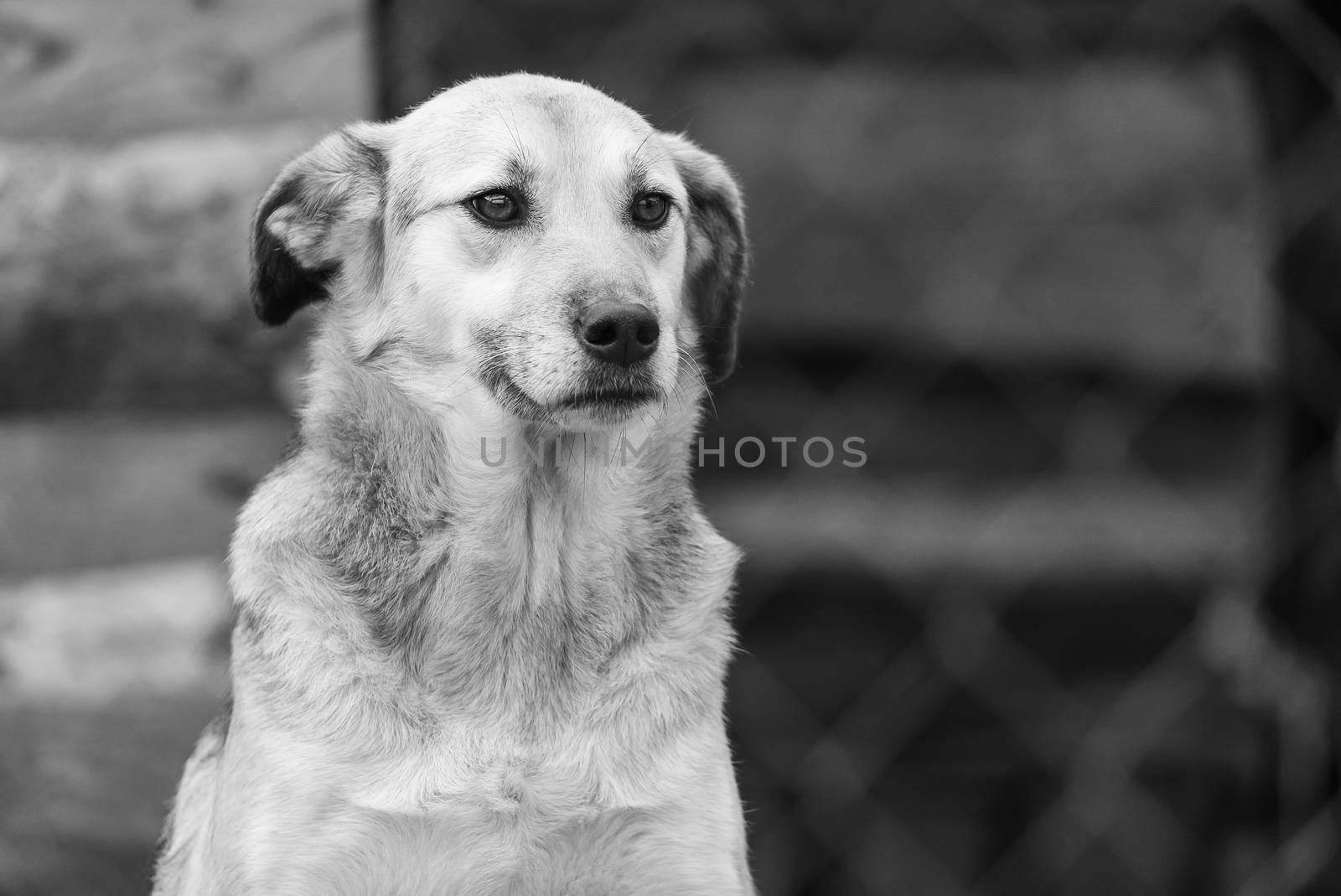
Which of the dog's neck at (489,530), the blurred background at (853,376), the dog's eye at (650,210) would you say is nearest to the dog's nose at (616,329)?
the dog's neck at (489,530)

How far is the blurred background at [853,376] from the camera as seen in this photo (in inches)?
141

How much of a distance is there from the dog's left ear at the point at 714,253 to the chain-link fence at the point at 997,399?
63cm

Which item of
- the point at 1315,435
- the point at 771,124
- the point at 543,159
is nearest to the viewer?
the point at 543,159

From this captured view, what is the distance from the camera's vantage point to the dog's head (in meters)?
2.33

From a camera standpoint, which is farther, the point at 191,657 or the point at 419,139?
the point at 191,657

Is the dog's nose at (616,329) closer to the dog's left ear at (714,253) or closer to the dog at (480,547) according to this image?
the dog at (480,547)

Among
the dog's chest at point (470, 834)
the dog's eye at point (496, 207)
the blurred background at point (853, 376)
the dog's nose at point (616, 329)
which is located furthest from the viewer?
the blurred background at point (853, 376)

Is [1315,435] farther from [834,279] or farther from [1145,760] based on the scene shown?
[834,279]

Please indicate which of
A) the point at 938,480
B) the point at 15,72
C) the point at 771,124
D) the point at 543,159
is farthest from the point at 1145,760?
the point at 15,72

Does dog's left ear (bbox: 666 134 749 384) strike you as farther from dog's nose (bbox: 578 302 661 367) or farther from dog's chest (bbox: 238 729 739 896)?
dog's chest (bbox: 238 729 739 896)

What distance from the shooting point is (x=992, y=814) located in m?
3.75

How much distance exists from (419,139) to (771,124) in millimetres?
1230

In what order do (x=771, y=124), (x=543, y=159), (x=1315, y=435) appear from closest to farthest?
(x=543, y=159)
(x=771, y=124)
(x=1315, y=435)

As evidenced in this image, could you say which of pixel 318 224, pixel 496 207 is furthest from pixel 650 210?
pixel 318 224
